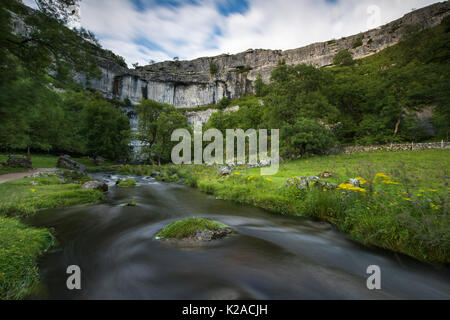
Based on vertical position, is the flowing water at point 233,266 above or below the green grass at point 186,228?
below

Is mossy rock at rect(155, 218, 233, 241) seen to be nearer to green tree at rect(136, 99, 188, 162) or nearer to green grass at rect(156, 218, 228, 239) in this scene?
green grass at rect(156, 218, 228, 239)

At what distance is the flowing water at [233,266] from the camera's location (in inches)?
125

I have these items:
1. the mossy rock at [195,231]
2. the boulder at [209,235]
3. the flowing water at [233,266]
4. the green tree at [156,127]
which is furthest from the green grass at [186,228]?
the green tree at [156,127]

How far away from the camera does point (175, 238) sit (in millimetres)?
5180

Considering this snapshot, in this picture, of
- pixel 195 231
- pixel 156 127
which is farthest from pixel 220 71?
pixel 195 231

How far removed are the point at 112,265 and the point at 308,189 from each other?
7554 mm

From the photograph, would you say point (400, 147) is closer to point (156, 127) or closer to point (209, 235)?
point (209, 235)

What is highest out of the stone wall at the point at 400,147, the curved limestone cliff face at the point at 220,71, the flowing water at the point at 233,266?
the curved limestone cliff face at the point at 220,71

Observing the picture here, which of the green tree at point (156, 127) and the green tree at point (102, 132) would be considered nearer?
the green tree at point (102, 132)

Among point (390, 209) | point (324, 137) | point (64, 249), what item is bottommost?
point (64, 249)

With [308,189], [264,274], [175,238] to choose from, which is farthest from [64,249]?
[308,189]

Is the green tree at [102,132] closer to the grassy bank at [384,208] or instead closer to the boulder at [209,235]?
the grassy bank at [384,208]

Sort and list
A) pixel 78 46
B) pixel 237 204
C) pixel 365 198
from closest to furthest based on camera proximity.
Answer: pixel 78 46, pixel 365 198, pixel 237 204
